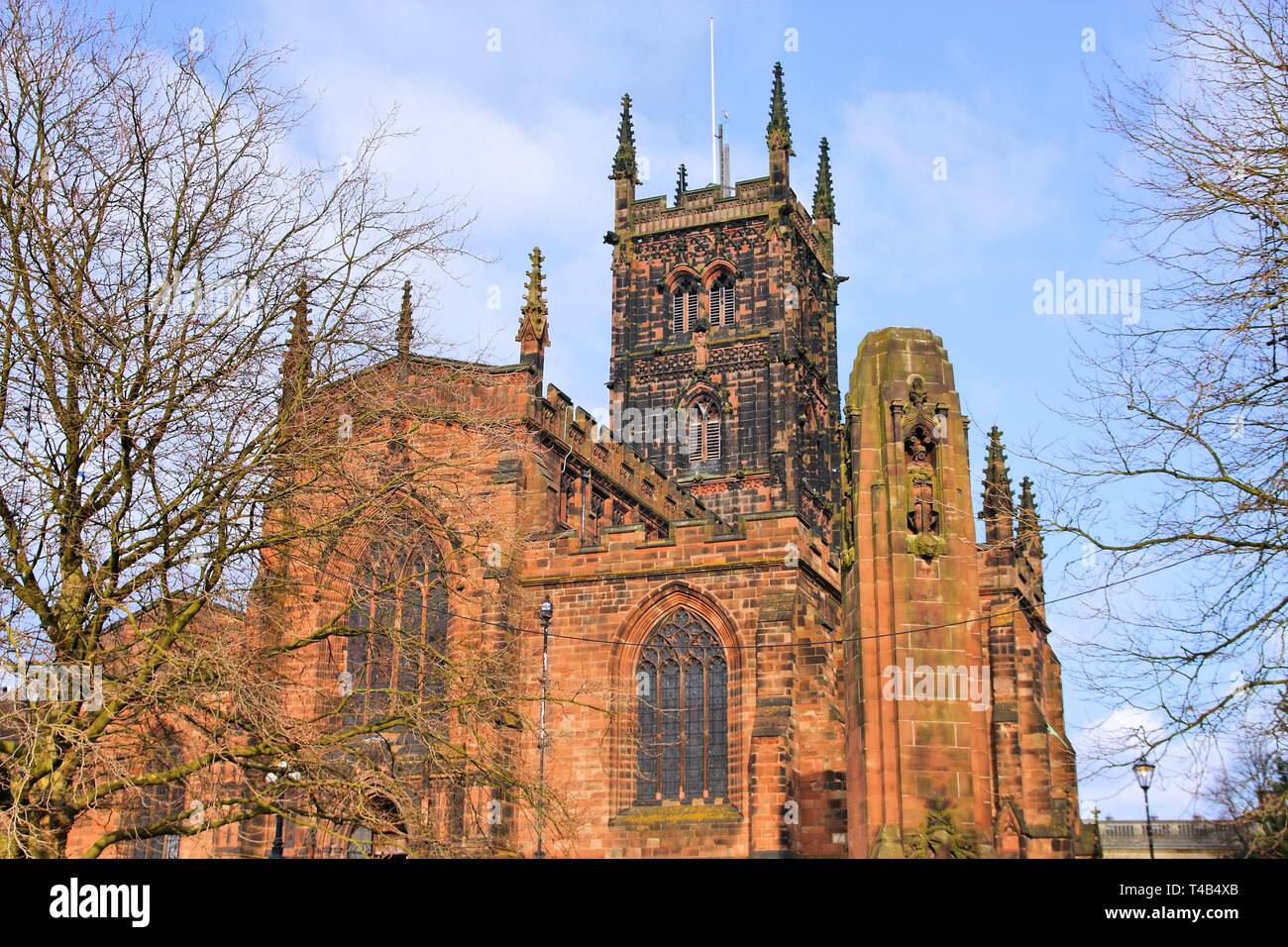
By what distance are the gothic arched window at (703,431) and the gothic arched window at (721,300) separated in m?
3.55

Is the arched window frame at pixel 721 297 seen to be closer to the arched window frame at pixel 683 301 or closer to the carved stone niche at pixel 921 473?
the arched window frame at pixel 683 301

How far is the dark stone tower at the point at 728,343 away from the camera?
185ft

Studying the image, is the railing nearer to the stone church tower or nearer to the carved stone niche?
the stone church tower

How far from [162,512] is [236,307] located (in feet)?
7.62

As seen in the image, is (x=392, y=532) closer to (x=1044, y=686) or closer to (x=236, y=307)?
(x=236, y=307)

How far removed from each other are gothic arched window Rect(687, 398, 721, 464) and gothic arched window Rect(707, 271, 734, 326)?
11.6 feet

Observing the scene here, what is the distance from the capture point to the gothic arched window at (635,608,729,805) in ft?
94.7

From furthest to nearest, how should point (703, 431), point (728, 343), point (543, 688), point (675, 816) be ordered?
point (728, 343) < point (703, 431) < point (675, 816) < point (543, 688)

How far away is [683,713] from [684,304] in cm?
3277

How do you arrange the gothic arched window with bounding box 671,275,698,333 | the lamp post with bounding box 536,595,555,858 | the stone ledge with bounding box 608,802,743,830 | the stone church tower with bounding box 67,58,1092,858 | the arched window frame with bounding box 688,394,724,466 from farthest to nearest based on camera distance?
1. the gothic arched window with bounding box 671,275,698,333
2. the arched window frame with bounding box 688,394,724,466
3. the stone ledge with bounding box 608,802,743,830
4. the lamp post with bounding box 536,595,555,858
5. the stone church tower with bounding box 67,58,1092,858

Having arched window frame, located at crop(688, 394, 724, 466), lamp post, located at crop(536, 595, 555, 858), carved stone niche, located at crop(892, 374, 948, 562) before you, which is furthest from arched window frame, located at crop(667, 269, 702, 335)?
carved stone niche, located at crop(892, 374, 948, 562)

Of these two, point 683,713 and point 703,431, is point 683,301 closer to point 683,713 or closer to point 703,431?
point 703,431

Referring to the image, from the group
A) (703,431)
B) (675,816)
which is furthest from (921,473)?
(703,431)

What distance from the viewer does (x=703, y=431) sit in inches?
2272
